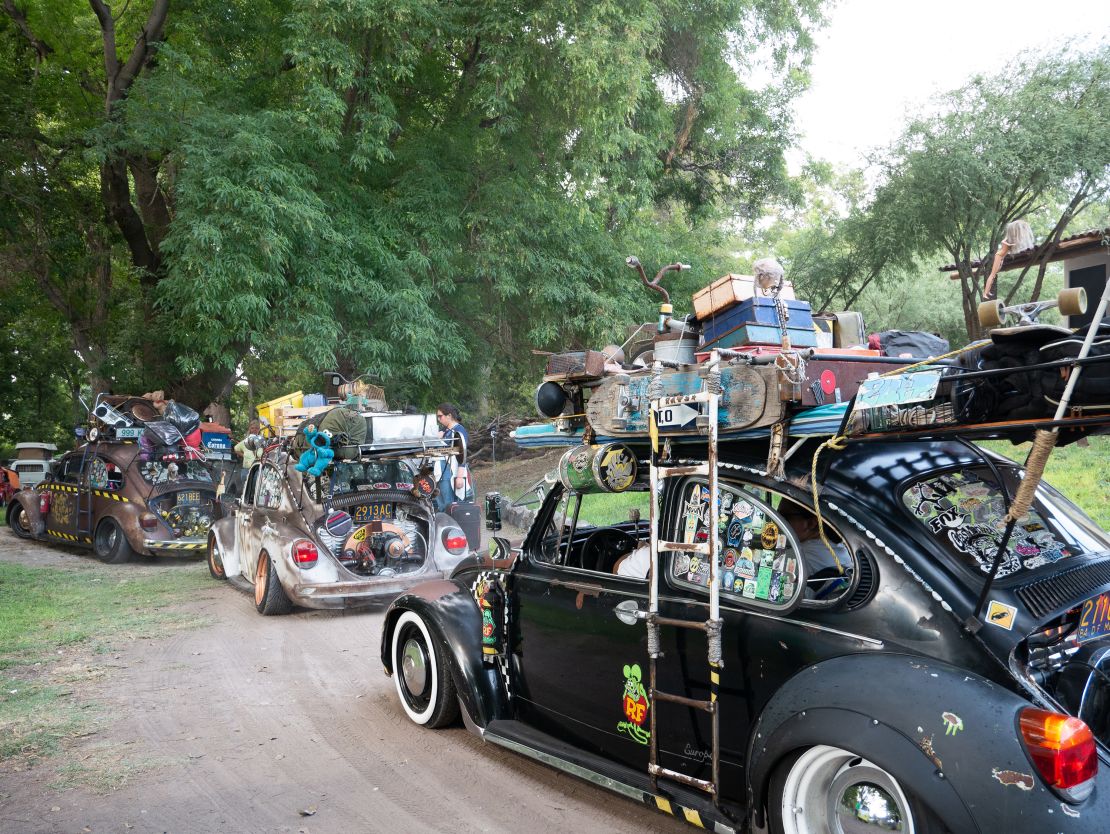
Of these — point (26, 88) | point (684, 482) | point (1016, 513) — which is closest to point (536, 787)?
point (684, 482)

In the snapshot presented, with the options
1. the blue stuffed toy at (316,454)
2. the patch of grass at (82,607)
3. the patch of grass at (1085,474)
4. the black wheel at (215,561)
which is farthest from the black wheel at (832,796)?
the black wheel at (215,561)

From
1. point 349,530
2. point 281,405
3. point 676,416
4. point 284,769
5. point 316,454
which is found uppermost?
point 281,405

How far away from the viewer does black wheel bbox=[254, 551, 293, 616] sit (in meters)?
8.72

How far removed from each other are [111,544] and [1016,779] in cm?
1305

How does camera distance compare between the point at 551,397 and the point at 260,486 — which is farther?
the point at 260,486

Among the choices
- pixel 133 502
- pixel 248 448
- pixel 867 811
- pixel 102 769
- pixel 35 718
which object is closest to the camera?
pixel 867 811

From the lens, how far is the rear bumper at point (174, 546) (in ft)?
40.3

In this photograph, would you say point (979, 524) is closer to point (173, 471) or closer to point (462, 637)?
point (462, 637)

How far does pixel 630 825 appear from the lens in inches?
157

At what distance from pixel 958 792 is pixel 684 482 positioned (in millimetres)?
1583

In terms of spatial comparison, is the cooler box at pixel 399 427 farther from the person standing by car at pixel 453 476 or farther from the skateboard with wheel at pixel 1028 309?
the skateboard with wheel at pixel 1028 309

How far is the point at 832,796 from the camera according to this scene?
9.78ft

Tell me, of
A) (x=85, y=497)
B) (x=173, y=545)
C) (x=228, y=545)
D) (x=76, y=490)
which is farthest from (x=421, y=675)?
(x=76, y=490)

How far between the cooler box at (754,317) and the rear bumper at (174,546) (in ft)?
32.8
